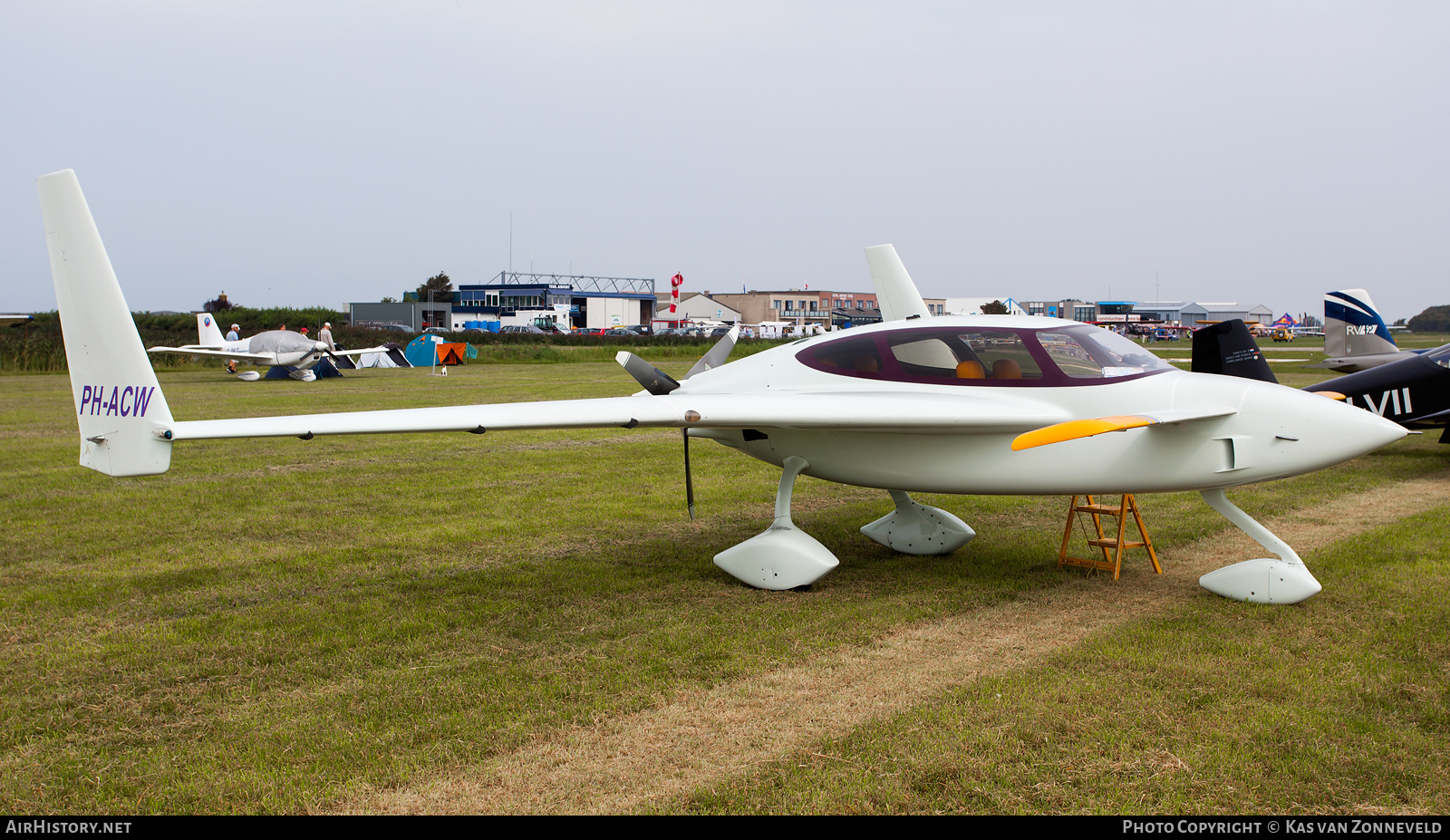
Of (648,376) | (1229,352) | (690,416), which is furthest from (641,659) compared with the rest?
(1229,352)

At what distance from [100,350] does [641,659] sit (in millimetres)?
3700

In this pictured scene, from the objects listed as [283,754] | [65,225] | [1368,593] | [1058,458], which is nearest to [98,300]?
[65,225]

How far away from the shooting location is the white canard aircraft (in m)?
5.45

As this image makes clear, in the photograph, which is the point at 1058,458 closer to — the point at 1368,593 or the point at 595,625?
the point at 1368,593

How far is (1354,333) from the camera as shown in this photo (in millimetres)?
20359

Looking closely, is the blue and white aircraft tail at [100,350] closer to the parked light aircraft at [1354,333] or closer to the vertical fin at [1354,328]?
the parked light aircraft at [1354,333]

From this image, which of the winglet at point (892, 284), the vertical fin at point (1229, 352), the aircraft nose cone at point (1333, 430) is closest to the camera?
the aircraft nose cone at point (1333, 430)

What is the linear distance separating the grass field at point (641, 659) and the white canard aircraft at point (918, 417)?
0.80 m

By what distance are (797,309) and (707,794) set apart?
126 m

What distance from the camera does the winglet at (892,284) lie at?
10656mm

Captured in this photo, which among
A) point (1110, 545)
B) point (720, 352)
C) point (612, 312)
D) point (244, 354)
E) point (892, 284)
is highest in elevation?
point (612, 312)

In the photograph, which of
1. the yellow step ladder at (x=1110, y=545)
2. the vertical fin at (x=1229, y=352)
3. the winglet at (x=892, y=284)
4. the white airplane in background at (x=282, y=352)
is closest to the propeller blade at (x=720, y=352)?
the winglet at (x=892, y=284)

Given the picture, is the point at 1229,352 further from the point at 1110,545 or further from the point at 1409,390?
the point at 1409,390

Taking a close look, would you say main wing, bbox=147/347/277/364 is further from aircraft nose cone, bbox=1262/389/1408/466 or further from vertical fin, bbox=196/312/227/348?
aircraft nose cone, bbox=1262/389/1408/466
